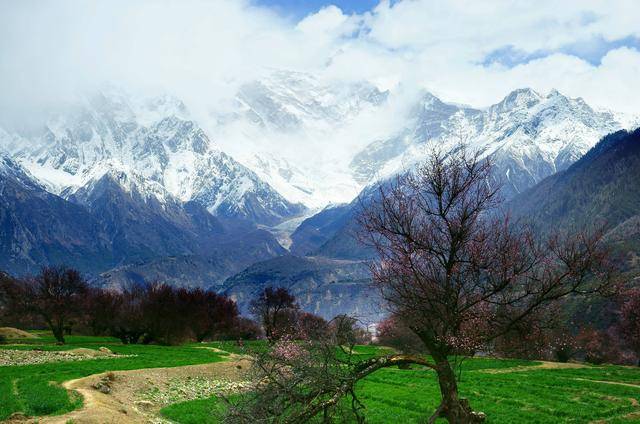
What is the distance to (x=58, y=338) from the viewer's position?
73.7m

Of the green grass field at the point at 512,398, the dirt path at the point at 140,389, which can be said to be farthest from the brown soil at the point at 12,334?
the green grass field at the point at 512,398

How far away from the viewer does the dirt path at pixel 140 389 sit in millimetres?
26495

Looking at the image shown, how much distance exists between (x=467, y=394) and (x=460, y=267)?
19.5m

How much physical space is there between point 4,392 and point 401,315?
82.8 feet

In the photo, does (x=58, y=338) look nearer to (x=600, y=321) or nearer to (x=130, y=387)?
(x=130, y=387)

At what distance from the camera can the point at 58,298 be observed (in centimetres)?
7588

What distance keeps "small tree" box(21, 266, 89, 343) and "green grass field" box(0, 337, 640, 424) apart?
2953 cm

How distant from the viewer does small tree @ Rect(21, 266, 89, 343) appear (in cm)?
7462

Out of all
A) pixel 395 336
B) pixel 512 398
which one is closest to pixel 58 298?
pixel 395 336

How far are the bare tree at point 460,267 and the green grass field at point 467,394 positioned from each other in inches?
318

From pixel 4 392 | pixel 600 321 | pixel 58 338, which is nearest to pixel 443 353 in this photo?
pixel 4 392

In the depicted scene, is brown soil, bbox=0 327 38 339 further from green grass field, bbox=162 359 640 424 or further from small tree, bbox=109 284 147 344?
green grass field, bbox=162 359 640 424

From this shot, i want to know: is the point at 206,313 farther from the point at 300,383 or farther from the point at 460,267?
the point at 300,383

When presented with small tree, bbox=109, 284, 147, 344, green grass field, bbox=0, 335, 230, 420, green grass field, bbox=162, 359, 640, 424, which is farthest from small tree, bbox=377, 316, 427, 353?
small tree, bbox=109, 284, 147, 344
